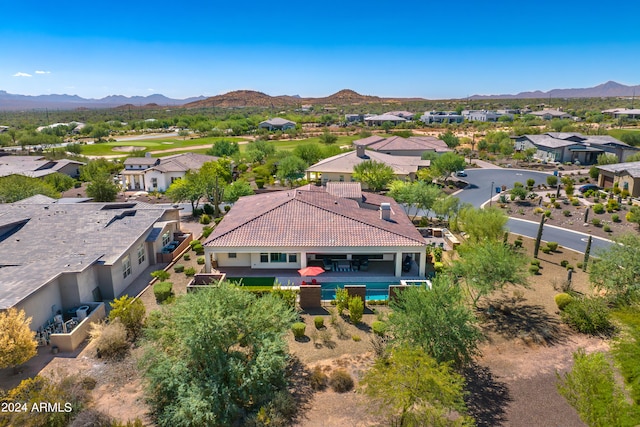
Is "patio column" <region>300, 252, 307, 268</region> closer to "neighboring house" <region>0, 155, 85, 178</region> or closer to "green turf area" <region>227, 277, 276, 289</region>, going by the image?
"green turf area" <region>227, 277, 276, 289</region>

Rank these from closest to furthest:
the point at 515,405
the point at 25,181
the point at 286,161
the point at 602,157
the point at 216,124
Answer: the point at 515,405
the point at 25,181
the point at 286,161
the point at 602,157
the point at 216,124

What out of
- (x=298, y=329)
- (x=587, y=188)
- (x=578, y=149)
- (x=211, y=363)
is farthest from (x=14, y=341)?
(x=578, y=149)

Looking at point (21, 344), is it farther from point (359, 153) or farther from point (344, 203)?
point (359, 153)

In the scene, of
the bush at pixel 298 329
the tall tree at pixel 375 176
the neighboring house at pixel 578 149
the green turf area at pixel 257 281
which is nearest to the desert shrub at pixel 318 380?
the bush at pixel 298 329

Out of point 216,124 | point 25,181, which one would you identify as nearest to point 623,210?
point 25,181

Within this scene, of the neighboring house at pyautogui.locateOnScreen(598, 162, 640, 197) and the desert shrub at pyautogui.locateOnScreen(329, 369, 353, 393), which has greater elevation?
the neighboring house at pyautogui.locateOnScreen(598, 162, 640, 197)

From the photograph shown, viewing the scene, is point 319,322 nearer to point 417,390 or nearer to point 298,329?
point 298,329

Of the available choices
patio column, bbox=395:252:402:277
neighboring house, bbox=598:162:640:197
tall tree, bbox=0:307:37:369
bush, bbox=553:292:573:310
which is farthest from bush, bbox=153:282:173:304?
neighboring house, bbox=598:162:640:197
